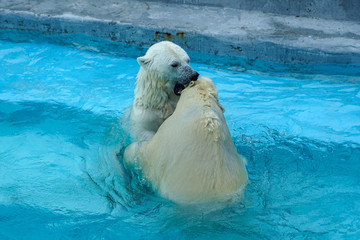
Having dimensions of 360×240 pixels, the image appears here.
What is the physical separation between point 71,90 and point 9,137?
1.33 m

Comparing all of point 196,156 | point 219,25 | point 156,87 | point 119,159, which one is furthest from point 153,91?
point 219,25

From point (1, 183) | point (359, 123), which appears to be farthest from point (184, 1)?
point (1, 183)

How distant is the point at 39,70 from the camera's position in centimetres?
591

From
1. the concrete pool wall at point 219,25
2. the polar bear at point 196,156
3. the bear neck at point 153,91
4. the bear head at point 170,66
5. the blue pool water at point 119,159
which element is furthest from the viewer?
the concrete pool wall at point 219,25

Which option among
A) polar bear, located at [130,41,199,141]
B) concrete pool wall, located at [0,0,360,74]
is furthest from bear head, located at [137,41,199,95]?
concrete pool wall, located at [0,0,360,74]

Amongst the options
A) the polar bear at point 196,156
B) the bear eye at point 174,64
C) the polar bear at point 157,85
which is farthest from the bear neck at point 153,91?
the polar bear at point 196,156

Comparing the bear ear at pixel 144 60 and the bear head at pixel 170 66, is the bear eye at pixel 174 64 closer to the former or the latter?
the bear head at pixel 170 66

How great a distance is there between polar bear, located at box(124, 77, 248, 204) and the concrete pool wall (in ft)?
11.3

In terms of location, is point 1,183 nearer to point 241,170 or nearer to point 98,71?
point 241,170

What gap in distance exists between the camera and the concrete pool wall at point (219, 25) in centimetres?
577

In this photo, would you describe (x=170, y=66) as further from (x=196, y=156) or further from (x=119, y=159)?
(x=196, y=156)

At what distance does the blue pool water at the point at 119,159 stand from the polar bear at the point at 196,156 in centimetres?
11

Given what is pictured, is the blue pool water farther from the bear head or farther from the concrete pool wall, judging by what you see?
the bear head

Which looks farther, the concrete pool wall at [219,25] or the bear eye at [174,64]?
the concrete pool wall at [219,25]
